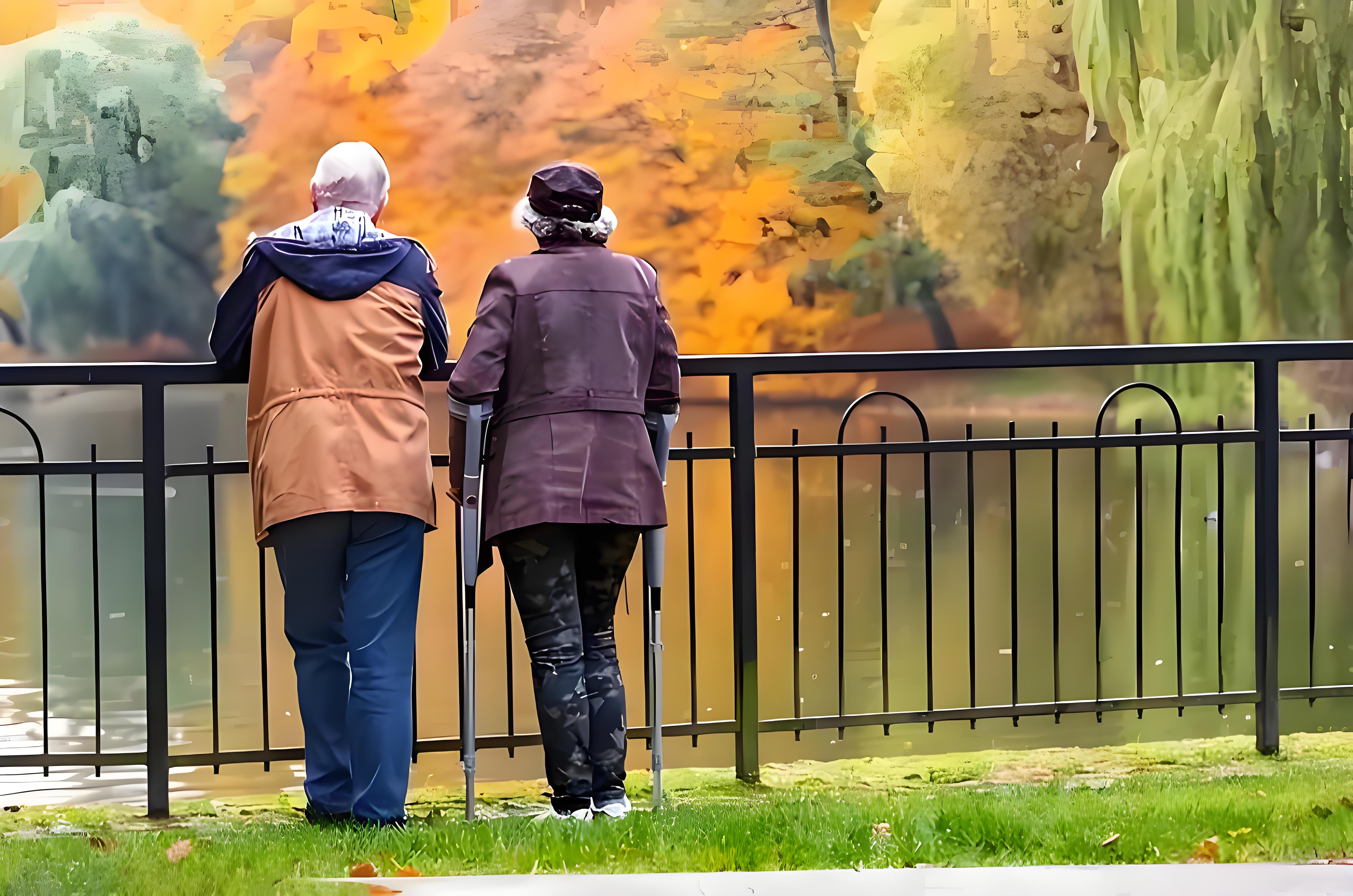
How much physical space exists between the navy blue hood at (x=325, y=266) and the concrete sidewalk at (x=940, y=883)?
141 centimetres

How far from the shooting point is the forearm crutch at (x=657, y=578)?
10.8 feet

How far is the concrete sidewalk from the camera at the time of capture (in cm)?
257

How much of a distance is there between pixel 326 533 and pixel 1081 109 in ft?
54.1

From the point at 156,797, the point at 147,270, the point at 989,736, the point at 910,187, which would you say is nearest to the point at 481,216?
the point at 147,270

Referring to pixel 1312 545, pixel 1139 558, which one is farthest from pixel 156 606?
pixel 1312 545

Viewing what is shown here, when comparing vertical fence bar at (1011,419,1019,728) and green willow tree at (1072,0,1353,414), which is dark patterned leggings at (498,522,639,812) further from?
green willow tree at (1072,0,1353,414)

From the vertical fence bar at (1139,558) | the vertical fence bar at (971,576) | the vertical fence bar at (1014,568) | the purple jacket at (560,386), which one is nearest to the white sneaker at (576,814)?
the purple jacket at (560,386)

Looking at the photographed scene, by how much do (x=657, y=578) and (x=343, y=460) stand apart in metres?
0.88

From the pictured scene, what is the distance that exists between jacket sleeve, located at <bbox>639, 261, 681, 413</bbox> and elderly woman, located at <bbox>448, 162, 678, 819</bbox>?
0.05m

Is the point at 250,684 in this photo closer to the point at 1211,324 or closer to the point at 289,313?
the point at 289,313

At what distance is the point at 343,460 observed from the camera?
120 inches

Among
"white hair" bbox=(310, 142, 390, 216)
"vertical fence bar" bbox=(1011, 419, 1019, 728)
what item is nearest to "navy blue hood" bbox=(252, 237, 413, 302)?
"white hair" bbox=(310, 142, 390, 216)

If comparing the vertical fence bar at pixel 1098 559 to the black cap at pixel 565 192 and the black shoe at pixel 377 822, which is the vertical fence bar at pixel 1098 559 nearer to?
the black cap at pixel 565 192

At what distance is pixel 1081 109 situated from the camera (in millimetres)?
17359
